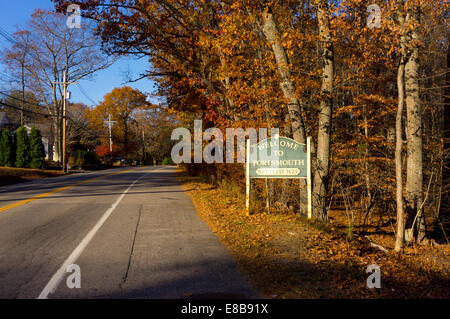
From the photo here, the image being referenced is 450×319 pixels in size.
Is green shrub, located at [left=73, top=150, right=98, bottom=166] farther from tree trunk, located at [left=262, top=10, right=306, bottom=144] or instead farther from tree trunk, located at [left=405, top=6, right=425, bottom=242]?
tree trunk, located at [left=405, top=6, right=425, bottom=242]

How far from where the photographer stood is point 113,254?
6.28 metres

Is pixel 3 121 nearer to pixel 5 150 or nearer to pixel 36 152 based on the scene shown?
pixel 5 150

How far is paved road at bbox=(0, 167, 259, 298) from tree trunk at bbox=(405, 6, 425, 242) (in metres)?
5.57

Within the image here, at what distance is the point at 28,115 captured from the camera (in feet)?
207

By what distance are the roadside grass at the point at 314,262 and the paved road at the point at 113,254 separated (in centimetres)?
41

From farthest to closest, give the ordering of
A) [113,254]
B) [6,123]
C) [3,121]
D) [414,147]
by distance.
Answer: [6,123] → [3,121] → [414,147] → [113,254]

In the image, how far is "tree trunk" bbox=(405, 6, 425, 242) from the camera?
30.5ft

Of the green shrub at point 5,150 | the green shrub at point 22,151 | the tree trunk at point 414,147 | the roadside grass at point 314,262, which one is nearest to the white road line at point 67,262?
the roadside grass at point 314,262

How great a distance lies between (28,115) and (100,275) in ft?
223

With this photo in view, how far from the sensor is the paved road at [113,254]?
4.67m

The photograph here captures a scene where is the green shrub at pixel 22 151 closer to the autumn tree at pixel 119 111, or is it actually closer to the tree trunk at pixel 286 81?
the autumn tree at pixel 119 111

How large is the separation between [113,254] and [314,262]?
3549 millimetres

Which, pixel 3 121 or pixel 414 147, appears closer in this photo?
pixel 414 147

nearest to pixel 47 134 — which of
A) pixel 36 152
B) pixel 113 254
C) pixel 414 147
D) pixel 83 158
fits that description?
pixel 83 158
